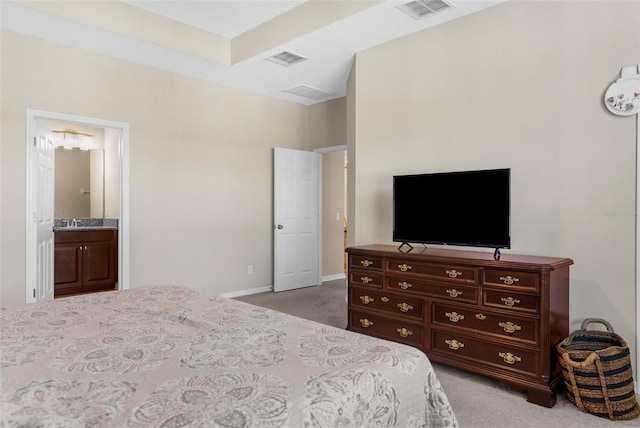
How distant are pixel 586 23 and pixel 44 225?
16.6 feet

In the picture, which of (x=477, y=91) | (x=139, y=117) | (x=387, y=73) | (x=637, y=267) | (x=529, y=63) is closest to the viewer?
(x=637, y=267)

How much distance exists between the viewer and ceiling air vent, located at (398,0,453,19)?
3229 mm

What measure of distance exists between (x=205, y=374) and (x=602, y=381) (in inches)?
89.5

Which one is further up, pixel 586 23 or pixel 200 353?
pixel 586 23

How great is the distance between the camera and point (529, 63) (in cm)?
306

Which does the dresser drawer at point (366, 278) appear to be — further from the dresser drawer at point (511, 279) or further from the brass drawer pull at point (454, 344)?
the dresser drawer at point (511, 279)

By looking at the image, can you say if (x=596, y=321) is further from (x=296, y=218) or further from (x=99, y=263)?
(x=99, y=263)

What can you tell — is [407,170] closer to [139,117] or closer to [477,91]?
[477,91]

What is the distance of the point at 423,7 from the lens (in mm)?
3303

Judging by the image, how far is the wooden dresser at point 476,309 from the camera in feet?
7.98

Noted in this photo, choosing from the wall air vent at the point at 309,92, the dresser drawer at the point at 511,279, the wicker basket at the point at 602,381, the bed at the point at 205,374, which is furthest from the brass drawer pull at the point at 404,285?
the wall air vent at the point at 309,92

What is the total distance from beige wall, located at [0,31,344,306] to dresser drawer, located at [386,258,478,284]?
277 cm

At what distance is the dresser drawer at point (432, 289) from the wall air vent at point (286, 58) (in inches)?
102

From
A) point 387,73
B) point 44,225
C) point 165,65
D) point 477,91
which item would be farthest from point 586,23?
point 44,225
